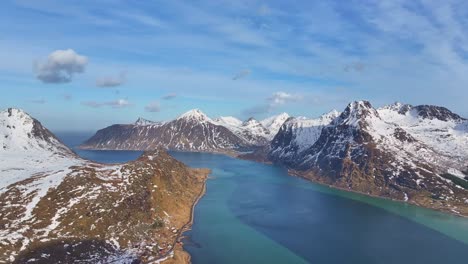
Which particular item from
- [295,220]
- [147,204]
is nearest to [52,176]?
[147,204]

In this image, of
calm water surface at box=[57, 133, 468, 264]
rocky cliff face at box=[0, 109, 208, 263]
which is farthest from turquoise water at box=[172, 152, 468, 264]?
rocky cliff face at box=[0, 109, 208, 263]

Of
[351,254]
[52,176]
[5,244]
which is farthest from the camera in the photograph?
[52,176]

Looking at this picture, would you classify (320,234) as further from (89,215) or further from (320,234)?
(89,215)

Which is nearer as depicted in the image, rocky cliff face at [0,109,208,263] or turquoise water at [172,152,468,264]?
rocky cliff face at [0,109,208,263]

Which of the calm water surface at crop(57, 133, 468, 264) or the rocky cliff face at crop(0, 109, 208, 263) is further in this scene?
the calm water surface at crop(57, 133, 468, 264)

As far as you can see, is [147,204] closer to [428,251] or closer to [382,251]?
[382,251]

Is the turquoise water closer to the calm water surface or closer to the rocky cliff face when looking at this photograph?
the calm water surface

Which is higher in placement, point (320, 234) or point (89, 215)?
point (320, 234)

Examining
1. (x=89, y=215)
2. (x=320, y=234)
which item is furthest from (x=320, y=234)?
(x=89, y=215)

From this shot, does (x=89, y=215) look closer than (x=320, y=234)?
Yes
